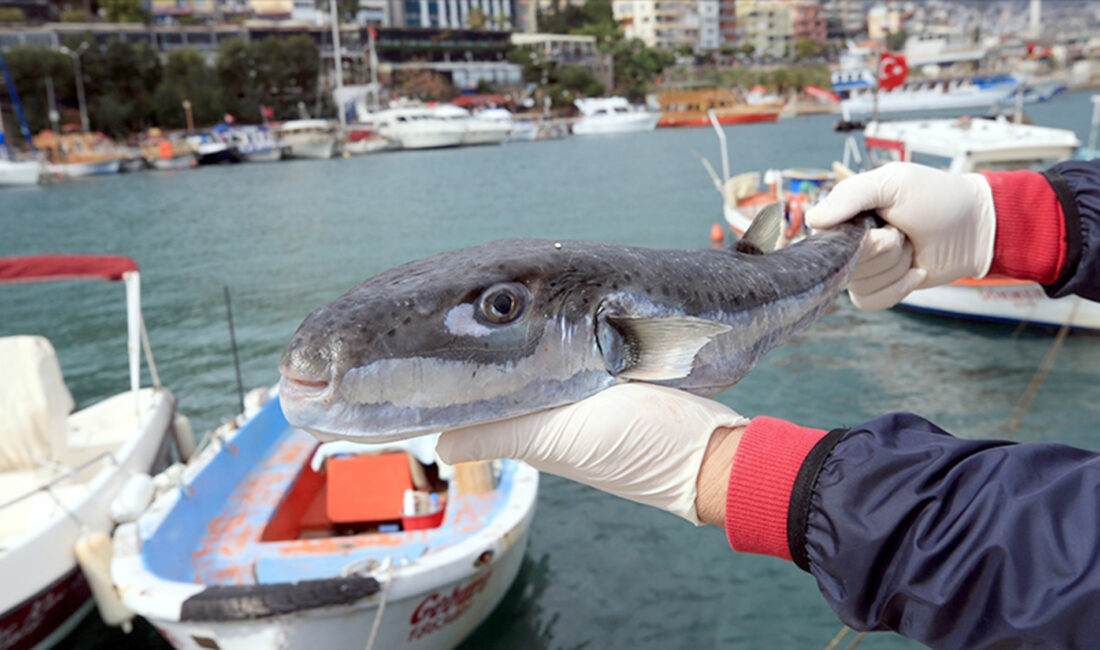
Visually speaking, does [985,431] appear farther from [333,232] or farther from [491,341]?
[333,232]

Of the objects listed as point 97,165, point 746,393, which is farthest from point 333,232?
point 97,165

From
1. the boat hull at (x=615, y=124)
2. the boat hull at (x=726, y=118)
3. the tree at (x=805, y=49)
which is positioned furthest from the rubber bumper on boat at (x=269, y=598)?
the tree at (x=805, y=49)

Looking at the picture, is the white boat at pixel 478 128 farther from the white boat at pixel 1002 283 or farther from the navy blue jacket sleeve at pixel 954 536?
the navy blue jacket sleeve at pixel 954 536

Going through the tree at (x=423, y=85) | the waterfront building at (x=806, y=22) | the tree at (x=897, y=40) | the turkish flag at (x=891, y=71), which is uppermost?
the waterfront building at (x=806, y=22)

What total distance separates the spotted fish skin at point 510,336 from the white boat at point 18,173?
79152 millimetres

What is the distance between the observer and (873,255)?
3.74 meters

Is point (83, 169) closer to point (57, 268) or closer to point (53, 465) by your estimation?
point (57, 268)

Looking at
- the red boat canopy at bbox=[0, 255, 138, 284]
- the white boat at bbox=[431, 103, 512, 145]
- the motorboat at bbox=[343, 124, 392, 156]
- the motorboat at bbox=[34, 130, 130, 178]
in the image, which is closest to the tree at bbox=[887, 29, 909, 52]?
the white boat at bbox=[431, 103, 512, 145]

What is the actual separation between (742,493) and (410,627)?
18.3 feet

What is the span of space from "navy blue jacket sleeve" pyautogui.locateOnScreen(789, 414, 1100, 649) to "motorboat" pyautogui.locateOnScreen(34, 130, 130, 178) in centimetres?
8454

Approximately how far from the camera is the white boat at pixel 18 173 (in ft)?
212

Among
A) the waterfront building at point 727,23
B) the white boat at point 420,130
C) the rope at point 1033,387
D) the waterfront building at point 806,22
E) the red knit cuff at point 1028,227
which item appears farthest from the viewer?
the waterfront building at point 806,22

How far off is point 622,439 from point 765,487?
0.51m

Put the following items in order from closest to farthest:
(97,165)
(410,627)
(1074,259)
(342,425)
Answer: (342,425) → (1074,259) → (410,627) → (97,165)
